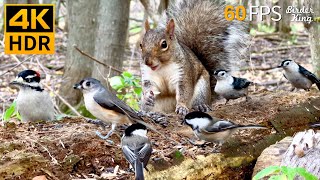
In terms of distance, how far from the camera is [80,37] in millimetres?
7969

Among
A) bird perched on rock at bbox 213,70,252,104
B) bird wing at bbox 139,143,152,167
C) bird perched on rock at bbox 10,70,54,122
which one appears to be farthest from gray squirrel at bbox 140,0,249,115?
bird wing at bbox 139,143,152,167

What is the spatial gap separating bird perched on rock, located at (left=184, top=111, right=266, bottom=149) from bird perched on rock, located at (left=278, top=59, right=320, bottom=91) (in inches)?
69.9

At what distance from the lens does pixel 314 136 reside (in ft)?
11.3

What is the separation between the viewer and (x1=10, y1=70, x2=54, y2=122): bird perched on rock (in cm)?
419

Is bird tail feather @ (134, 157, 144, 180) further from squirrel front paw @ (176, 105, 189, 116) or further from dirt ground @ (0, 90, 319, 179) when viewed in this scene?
squirrel front paw @ (176, 105, 189, 116)

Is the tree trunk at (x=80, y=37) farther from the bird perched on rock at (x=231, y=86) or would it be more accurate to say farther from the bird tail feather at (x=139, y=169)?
the bird tail feather at (x=139, y=169)

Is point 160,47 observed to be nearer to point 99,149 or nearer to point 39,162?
point 99,149

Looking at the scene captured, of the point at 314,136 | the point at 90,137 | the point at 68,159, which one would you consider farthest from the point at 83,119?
the point at 314,136

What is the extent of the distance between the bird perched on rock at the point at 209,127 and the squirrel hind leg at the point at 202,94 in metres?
1.31

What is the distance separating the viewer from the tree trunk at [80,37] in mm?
7746

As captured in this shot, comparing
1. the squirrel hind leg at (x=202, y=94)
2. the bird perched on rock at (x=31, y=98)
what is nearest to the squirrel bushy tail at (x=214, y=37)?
the squirrel hind leg at (x=202, y=94)

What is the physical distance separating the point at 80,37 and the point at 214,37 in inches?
118

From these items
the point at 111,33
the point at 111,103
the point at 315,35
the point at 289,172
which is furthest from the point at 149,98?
the point at 289,172

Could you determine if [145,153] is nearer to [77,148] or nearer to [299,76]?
[77,148]
